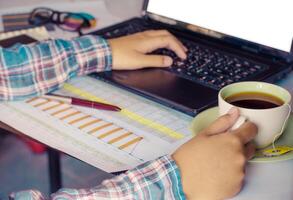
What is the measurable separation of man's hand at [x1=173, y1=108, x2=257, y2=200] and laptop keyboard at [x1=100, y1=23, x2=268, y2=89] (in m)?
0.20

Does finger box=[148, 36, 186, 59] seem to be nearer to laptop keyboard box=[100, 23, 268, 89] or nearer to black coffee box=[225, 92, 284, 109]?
laptop keyboard box=[100, 23, 268, 89]

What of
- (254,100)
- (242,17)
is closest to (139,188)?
(254,100)

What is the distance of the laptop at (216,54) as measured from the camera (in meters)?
0.88

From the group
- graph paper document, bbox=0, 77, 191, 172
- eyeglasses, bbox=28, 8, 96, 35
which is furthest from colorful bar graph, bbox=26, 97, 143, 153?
eyeglasses, bbox=28, 8, 96, 35

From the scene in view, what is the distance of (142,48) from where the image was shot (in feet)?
3.36

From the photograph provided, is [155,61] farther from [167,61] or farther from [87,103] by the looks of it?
[87,103]

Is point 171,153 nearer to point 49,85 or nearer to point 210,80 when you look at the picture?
point 210,80

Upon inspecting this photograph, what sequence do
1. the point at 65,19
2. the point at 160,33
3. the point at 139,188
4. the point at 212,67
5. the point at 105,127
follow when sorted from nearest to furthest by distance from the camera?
the point at 139,188
the point at 105,127
the point at 212,67
the point at 160,33
the point at 65,19

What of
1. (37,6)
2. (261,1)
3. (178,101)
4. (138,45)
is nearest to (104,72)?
(138,45)

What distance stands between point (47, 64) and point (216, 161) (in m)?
0.43

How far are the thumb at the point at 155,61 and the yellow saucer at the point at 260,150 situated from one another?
20 centimetres

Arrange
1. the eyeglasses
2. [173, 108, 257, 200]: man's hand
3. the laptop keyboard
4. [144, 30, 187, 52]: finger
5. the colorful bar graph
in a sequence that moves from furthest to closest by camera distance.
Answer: the eyeglasses, [144, 30, 187, 52]: finger, the laptop keyboard, the colorful bar graph, [173, 108, 257, 200]: man's hand

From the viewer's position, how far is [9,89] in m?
0.92

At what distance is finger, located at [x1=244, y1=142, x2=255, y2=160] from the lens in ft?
2.27
